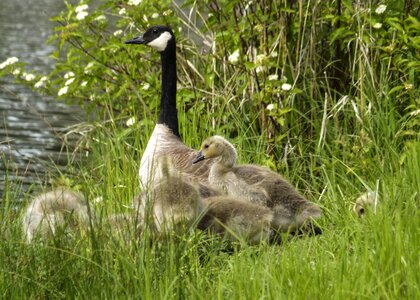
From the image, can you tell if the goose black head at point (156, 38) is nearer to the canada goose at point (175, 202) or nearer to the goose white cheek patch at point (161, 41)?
the goose white cheek patch at point (161, 41)

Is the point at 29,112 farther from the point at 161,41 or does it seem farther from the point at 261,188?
the point at 261,188

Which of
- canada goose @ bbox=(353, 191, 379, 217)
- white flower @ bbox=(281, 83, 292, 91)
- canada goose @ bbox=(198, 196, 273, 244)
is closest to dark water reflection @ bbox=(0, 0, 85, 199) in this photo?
canada goose @ bbox=(198, 196, 273, 244)

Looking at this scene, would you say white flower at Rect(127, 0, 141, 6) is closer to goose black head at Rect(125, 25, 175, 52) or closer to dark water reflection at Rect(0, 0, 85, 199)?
goose black head at Rect(125, 25, 175, 52)

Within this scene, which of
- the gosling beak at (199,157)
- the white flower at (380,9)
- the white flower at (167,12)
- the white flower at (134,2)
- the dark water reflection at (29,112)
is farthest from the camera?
the dark water reflection at (29,112)

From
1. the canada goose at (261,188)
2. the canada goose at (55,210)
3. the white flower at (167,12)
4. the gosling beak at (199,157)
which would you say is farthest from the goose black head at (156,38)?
the canada goose at (55,210)

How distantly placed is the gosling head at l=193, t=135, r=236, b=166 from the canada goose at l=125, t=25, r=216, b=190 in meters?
0.21

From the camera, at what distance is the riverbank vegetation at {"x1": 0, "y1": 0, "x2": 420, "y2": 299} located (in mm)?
5180

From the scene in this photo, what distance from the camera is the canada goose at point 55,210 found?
5.90 metres

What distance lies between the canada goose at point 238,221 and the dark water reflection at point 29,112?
119 centimetres

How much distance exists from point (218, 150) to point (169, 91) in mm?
1663

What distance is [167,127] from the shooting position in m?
8.13

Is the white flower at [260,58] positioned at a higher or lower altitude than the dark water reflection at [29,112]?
higher

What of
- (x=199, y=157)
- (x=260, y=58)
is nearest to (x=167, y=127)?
(x=260, y=58)

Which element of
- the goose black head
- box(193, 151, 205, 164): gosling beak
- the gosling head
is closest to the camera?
the gosling head
